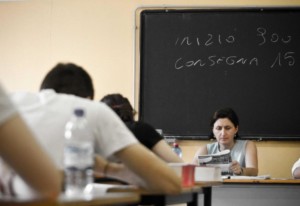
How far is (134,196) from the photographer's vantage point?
136cm

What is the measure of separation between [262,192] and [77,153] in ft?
7.87

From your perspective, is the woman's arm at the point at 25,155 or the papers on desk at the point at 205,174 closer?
the woman's arm at the point at 25,155

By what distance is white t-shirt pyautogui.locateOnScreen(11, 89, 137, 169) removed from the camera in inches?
64.4

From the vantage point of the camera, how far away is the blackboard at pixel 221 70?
Answer: 490 cm

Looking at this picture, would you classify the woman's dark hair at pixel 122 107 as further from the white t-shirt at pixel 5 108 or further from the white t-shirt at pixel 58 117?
the white t-shirt at pixel 5 108

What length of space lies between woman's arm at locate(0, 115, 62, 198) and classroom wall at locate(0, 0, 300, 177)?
399 centimetres

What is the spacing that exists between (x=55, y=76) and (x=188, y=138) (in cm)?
307

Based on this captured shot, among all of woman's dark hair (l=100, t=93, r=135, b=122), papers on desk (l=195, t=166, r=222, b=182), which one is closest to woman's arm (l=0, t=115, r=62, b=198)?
papers on desk (l=195, t=166, r=222, b=182)

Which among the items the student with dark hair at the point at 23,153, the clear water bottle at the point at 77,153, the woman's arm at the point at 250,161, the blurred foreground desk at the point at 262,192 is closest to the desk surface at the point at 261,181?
the blurred foreground desk at the point at 262,192

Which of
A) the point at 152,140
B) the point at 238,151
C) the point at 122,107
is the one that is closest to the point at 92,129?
the point at 152,140

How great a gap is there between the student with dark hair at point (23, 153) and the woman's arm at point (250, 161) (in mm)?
3123

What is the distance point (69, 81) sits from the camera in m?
1.96

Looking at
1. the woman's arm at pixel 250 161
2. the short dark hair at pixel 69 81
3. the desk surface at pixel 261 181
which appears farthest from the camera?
the woman's arm at pixel 250 161

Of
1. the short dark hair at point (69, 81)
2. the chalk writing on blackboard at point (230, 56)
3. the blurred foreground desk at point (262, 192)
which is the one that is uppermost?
the chalk writing on blackboard at point (230, 56)
